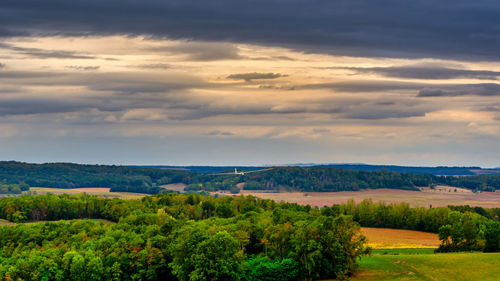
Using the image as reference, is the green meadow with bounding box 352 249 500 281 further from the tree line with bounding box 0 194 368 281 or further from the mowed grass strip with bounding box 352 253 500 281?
the tree line with bounding box 0 194 368 281

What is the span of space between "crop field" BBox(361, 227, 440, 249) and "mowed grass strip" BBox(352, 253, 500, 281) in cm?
3142

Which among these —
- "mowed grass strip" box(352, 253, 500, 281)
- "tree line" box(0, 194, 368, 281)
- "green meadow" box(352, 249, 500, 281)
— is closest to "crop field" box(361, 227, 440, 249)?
"green meadow" box(352, 249, 500, 281)

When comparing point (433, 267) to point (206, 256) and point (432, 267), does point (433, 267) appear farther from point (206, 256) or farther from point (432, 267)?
point (206, 256)

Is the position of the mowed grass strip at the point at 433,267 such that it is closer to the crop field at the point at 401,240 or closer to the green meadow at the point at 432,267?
the green meadow at the point at 432,267

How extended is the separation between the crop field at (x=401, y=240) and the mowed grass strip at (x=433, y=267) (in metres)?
31.4

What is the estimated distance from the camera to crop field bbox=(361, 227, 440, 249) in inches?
6240

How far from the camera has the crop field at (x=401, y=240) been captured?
15850cm

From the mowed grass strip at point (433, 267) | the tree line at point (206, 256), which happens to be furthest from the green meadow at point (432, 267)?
the tree line at point (206, 256)

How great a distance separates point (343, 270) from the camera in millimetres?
116000

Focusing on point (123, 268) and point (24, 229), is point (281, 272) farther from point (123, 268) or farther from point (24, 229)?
point (24, 229)

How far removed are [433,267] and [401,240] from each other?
59.1 m

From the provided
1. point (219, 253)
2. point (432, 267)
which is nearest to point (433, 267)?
point (432, 267)

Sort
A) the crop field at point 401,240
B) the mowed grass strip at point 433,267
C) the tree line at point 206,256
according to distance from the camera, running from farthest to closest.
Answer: the crop field at point 401,240
the tree line at point 206,256
the mowed grass strip at point 433,267

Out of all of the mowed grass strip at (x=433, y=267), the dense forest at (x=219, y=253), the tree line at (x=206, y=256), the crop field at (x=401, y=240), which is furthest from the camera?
the crop field at (x=401, y=240)
